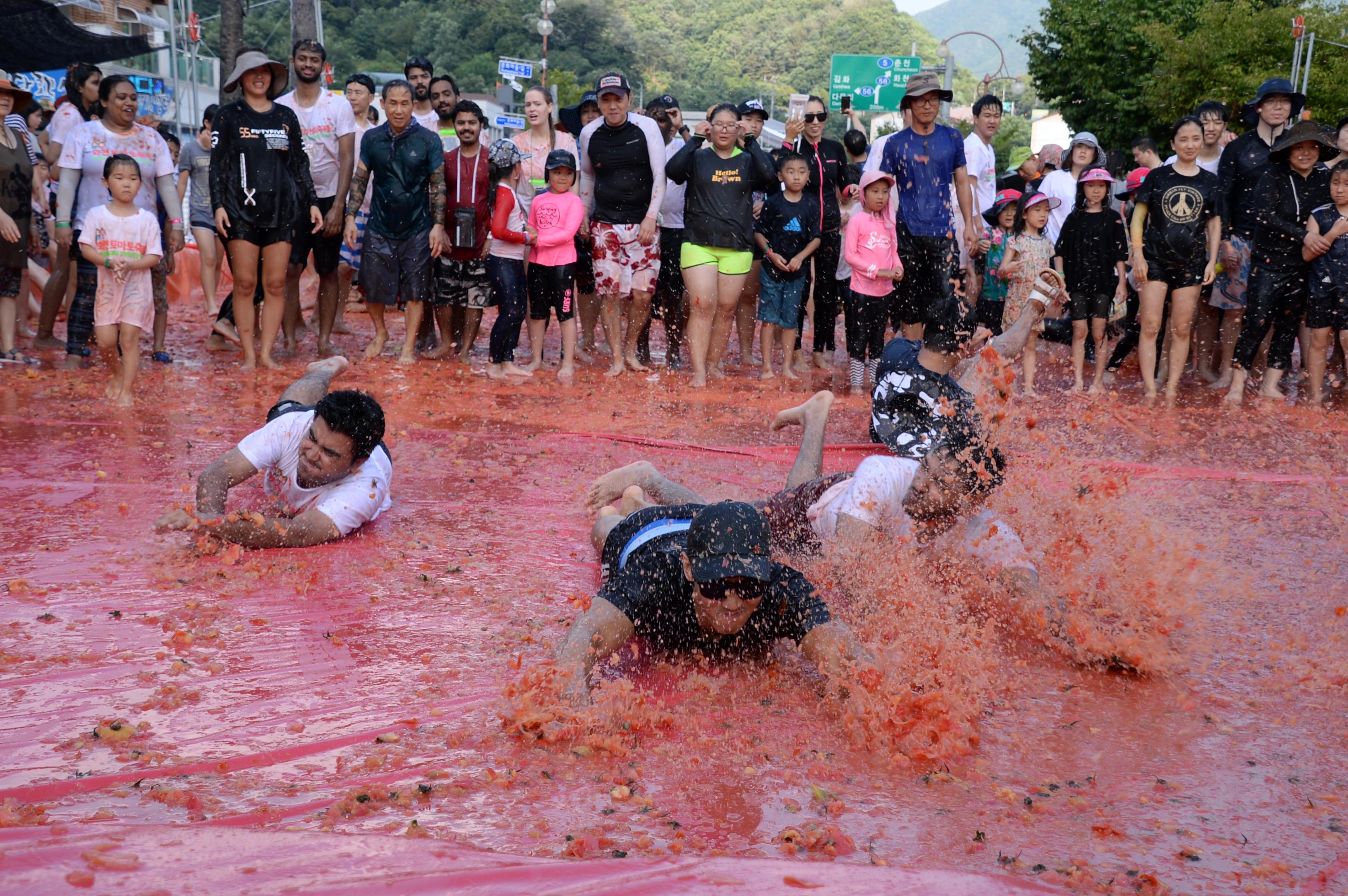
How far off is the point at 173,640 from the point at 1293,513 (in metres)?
5.31

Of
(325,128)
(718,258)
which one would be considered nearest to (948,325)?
(718,258)

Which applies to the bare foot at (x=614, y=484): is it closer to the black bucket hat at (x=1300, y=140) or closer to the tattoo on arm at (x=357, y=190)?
the tattoo on arm at (x=357, y=190)

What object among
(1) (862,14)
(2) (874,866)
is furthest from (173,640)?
(1) (862,14)

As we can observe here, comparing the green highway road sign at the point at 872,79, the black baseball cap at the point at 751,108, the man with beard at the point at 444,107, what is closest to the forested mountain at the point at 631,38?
the green highway road sign at the point at 872,79

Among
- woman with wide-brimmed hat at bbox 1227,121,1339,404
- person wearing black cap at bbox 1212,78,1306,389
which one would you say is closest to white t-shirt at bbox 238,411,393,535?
woman with wide-brimmed hat at bbox 1227,121,1339,404

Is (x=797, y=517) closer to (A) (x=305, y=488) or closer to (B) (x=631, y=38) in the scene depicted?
(A) (x=305, y=488)

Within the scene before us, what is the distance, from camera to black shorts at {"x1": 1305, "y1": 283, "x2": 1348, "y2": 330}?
8.76 metres

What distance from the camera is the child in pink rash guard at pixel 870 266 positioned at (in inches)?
359

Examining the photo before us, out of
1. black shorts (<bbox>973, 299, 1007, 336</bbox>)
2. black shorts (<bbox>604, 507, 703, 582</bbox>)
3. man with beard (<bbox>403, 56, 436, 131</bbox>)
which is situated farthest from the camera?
black shorts (<bbox>973, 299, 1007, 336</bbox>)

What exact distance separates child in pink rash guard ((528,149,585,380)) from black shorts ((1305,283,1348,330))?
5541 millimetres

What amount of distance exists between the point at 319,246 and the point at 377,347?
912mm

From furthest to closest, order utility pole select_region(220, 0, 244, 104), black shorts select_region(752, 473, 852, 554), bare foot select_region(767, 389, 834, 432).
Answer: utility pole select_region(220, 0, 244, 104)
bare foot select_region(767, 389, 834, 432)
black shorts select_region(752, 473, 852, 554)

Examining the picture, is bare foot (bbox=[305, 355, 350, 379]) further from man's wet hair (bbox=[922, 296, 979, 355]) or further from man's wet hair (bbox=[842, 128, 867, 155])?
man's wet hair (bbox=[842, 128, 867, 155])

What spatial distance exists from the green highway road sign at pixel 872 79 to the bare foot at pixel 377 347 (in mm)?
31785
